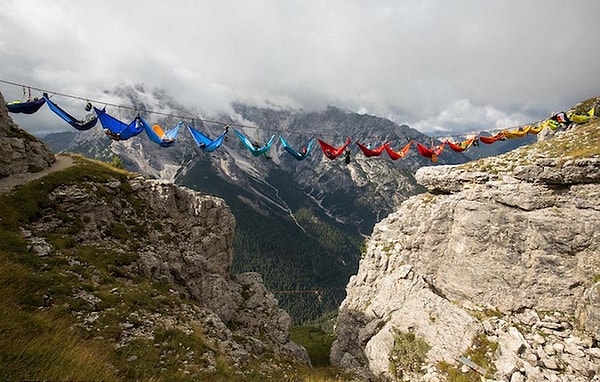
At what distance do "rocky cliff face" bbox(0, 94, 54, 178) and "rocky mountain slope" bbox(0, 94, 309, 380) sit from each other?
54 cm

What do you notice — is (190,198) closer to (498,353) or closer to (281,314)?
(281,314)

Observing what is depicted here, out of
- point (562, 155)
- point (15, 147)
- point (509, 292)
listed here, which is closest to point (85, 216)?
point (15, 147)

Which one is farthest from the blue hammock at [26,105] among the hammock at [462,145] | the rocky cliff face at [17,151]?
Result: the hammock at [462,145]

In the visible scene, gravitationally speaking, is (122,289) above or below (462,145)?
below

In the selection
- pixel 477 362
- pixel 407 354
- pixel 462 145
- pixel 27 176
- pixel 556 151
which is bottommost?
pixel 407 354

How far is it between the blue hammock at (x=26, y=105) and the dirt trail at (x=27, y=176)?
5.15 meters

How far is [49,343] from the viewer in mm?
6816

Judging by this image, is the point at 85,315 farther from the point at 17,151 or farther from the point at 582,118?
the point at 582,118

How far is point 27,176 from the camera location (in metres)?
23.9

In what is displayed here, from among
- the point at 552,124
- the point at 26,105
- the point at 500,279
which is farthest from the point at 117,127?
the point at 552,124

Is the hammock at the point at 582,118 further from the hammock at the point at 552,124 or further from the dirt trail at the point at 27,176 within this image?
the dirt trail at the point at 27,176

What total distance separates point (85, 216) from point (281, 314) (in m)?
21.3

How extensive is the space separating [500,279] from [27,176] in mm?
40846

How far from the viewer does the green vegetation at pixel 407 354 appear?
22656 mm
